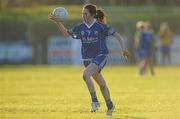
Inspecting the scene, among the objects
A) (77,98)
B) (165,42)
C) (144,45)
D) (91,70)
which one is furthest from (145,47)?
(91,70)

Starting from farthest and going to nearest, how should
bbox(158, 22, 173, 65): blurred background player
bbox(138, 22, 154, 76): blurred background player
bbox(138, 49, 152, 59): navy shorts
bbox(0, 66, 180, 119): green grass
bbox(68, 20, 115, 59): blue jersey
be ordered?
bbox(158, 22, 173, 65): blurred background player → bbox(138, 49, 152, 59): navy shorts → bbox(138, 22, 154, 76): blurred background player → bbox(68, 20, 115, 59): blue jersey → bbox(0, 66, 180, 119): green grass

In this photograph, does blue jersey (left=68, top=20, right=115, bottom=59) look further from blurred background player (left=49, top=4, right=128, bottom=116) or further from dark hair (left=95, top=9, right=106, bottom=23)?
dark hair (left=95, top=9, right=106, bottom=23)

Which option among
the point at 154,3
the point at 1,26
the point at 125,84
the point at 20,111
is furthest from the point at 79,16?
the point at 20,111

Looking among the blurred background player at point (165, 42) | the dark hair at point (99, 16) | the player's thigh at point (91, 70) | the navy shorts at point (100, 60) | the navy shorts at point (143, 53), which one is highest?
the dark hair at point (99, 16)

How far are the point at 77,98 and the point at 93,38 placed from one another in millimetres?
4789

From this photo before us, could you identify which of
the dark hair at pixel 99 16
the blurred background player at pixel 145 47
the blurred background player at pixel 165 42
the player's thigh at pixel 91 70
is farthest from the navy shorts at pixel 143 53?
the player's thigh at pixel 91 70

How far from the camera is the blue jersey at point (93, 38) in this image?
653 inches

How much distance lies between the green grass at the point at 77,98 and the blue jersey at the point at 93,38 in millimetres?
1257

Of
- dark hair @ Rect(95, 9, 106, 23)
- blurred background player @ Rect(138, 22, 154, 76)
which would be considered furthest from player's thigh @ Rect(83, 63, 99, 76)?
blurred background player @ Rect(138, 22, 154, 76)

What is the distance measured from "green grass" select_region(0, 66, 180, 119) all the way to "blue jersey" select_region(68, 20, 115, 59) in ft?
4.12

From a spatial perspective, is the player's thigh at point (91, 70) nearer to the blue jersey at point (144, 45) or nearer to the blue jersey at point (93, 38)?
the blue jersey at point (93, 38)

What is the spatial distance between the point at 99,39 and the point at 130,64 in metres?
29.1

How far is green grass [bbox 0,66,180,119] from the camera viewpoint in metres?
16.4

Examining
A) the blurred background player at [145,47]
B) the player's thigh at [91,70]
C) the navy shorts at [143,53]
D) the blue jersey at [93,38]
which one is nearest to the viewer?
the player's thigh at [91,70]
